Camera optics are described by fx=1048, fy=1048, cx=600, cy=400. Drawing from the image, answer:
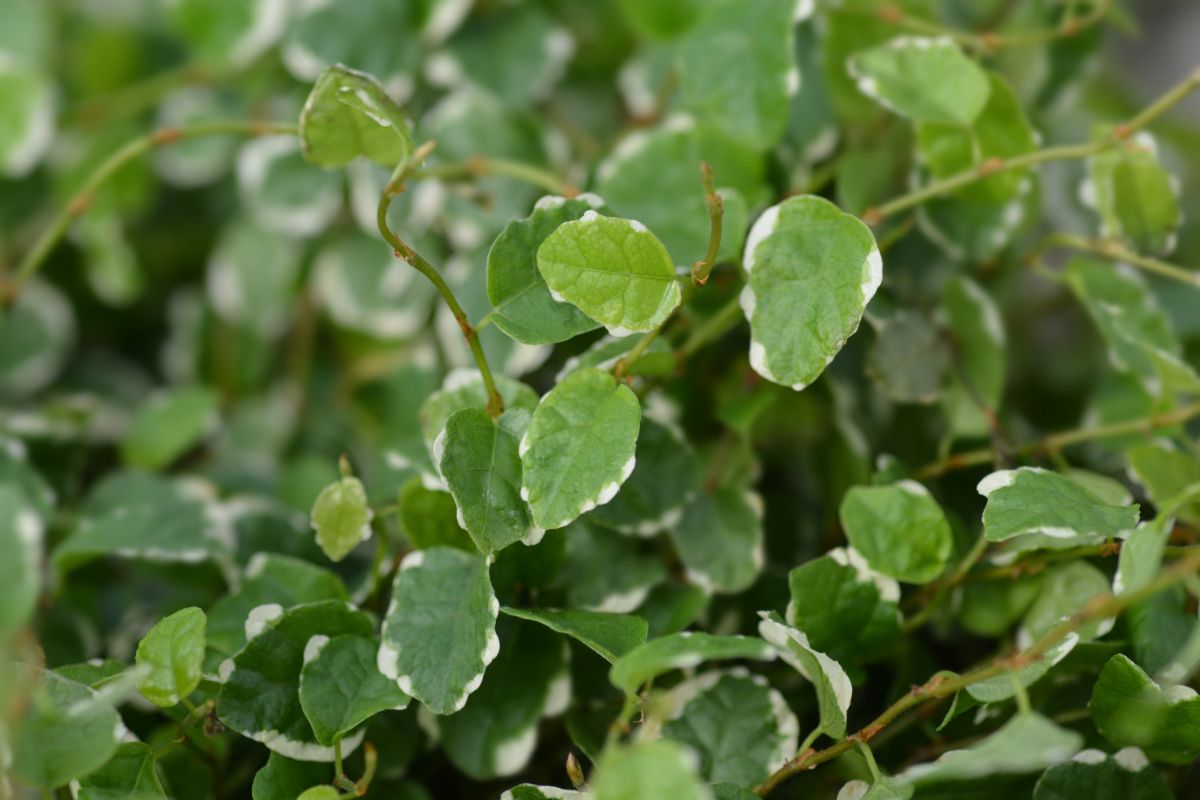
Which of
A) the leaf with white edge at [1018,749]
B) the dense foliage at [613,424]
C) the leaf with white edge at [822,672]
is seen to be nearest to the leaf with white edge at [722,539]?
the dense foliage at [613,424]

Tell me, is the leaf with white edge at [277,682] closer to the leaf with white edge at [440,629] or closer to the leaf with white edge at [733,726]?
the leaf with white edge at [440,629]

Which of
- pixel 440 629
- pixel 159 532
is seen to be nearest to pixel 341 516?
pixel 440 629

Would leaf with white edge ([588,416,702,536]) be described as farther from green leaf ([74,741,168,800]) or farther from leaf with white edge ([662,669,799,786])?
green leaf ([74,741,168,800])

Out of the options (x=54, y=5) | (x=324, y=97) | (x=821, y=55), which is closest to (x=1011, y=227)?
(x=821, y=55)

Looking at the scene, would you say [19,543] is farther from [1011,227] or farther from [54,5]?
[54,5]

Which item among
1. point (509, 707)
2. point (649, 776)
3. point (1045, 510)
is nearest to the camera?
point (649, 776)

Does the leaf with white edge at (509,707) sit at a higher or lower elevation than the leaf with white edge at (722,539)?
lower

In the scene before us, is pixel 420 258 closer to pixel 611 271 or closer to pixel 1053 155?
pixel 611 271
